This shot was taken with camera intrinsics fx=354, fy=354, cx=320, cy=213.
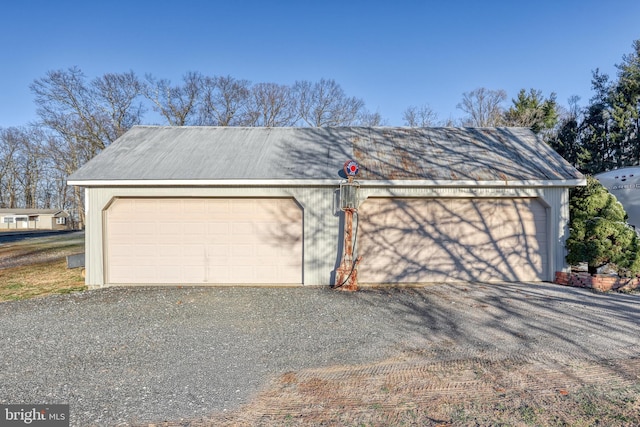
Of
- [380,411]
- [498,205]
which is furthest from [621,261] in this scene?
[380,411]

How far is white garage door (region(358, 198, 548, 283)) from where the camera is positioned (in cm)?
772

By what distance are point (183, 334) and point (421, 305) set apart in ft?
12.6

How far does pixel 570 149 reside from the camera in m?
20.6

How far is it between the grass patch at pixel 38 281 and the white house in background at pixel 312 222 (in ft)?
3.02

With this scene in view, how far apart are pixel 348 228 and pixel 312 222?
782 mm

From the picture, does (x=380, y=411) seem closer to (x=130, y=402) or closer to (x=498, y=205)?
(x=130, y=402)

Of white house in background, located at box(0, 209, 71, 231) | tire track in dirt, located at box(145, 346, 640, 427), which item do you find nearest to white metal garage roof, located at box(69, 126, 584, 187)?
tire track in dirt, located at box(145, 346, 640, 427)

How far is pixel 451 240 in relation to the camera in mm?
7746

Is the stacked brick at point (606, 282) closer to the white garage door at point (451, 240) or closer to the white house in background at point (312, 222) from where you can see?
the white house in background at point (312, 222)

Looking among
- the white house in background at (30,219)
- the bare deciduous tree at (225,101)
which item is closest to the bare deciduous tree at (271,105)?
the bare deciduous tree at (225,101)

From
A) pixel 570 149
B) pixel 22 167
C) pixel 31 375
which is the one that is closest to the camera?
pixel 31 375

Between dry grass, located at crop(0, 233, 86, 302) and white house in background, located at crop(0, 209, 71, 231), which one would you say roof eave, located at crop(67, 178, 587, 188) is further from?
white house in background, located at crop(0, 209, 71, 231)

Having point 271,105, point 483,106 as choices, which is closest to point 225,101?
point 271,105

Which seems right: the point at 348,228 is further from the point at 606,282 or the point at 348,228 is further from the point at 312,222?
the point at 606,282
